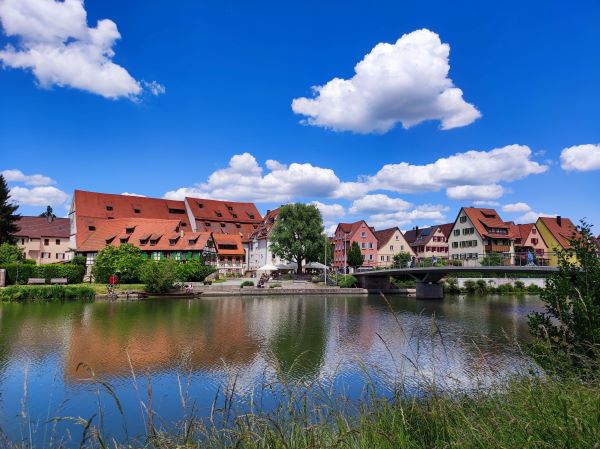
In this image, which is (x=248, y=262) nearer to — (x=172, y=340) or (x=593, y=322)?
(x=172, y=340)

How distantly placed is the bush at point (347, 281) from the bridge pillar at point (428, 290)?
10.9 m

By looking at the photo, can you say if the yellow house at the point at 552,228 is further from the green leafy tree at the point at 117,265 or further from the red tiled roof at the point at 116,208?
the green leafy tree at the point at 117,265

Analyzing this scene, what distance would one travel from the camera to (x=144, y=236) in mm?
69375

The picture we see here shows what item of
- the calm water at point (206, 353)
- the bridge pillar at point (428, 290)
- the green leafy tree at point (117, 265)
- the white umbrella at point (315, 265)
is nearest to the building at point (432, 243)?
the white umbrella at point (315, 265)

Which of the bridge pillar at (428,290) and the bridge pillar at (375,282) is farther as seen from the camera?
the bridge pillar at (375,282)

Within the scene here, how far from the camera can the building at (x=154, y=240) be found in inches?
2608

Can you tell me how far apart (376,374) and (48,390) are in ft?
35.3

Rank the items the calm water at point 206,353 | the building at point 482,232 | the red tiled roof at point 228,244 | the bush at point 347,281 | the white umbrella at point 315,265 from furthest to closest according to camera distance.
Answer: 1. the building at point 482,232
2. the red tiled roof at point 228,244
3. the white umbrella at point 315,265
4. the bush at point 347,281
5. the calm water at point 206,353

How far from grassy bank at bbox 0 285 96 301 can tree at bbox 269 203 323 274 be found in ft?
108

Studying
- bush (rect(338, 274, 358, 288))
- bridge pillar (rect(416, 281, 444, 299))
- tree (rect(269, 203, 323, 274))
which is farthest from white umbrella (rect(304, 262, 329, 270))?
bridge pillar (rect(416, 281, 444, 299))

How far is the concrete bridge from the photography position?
38688 millimetres

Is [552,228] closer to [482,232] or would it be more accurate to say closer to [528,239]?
[528,239]

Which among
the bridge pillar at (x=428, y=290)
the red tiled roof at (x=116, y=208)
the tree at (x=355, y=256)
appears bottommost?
the bridge pillar at (x=428, y=290)

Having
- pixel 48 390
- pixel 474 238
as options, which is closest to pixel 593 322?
pixel 48 390
